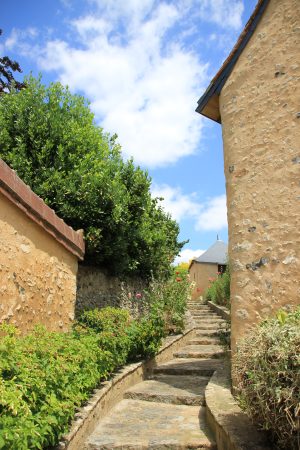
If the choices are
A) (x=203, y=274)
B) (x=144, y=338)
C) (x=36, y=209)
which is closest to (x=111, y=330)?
(x=144, y=338)

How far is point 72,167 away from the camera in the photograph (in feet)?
23.0

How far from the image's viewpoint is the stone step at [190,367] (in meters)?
6.81

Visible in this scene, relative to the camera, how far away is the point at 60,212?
6730 millimetres

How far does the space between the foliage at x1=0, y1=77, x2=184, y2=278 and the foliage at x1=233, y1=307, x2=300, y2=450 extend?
13.7 feet

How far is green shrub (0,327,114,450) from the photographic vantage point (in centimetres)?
273

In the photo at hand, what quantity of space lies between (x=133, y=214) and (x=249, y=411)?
5.56 metres

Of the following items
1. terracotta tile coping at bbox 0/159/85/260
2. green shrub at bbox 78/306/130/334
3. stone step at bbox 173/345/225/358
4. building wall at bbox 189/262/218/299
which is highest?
building wall at bbox 189/262/218/299

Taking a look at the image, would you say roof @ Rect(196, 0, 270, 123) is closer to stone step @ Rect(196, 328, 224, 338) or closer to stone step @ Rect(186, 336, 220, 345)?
stone step @ Rect(186, 336, 220, 345)

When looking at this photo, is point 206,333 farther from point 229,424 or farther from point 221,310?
point 229,424

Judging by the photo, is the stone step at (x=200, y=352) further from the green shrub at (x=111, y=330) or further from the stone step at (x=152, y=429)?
the stone step at (x=152, y=429)

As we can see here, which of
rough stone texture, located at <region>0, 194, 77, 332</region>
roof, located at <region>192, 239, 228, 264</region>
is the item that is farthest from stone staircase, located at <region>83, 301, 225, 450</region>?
roof, located at <region>192, 239, 228, 264</region>

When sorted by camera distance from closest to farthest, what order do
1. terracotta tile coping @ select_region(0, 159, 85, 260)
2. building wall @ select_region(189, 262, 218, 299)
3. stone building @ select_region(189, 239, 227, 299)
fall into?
terracotta tile coping @ select_region(0, 159, 85, 260), stone building @ select_region(189, 239, 227, 299), building wall @ select_region(189, 262, 218, 299)

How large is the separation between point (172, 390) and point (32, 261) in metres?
2.97

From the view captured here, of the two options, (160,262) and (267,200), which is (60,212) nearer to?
(267,200)
